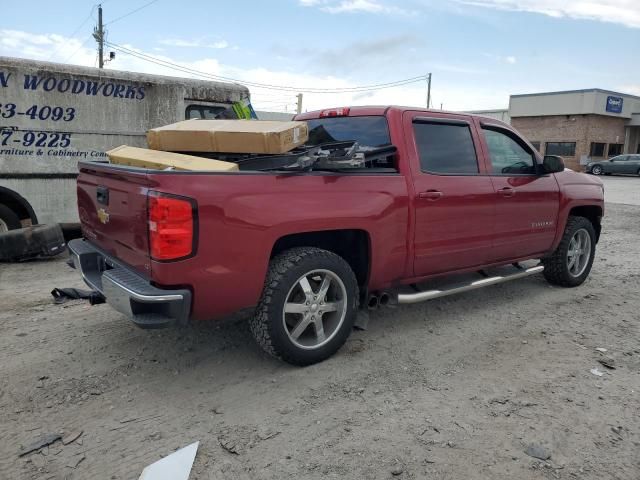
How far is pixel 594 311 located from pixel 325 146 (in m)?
3.25

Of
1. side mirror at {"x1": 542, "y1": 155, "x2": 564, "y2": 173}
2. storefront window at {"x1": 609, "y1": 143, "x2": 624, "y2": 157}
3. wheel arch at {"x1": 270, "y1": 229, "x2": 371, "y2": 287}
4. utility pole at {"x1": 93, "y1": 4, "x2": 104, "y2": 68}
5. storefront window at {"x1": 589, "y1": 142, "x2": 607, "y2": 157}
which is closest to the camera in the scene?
wheel arch at {"x1": 270, "y1": 229, "x2": 371, "y2": 287}

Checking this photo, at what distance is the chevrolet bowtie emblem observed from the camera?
3.46m

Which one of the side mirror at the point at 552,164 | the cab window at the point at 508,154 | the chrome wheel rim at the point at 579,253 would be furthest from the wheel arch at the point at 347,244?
the chrome wheel rim at the point at 579,253

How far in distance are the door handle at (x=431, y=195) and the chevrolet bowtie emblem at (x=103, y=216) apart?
2.30 metres

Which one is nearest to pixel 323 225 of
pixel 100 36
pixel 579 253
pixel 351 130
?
pixel 351 130

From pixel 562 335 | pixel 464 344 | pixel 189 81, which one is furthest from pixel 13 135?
pixel 562 335

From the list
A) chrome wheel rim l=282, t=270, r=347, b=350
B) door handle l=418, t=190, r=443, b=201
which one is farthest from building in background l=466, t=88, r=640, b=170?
chrome wheel rim l=282, t=270, r=347, b=350

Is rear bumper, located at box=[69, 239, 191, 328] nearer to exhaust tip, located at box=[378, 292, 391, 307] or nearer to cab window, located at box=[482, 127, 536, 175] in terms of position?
exhaust tip, located at box=[378, 292, 391, 307]

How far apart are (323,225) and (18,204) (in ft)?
16.9

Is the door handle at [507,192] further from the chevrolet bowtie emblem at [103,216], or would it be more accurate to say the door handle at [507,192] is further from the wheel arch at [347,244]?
the chevrolet bowtie emblem at [103,216]

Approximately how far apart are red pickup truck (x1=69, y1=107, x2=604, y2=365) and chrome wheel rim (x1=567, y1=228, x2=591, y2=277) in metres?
0.66

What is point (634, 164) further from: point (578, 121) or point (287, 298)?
point (287, 298)

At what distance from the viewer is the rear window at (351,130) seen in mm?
4078

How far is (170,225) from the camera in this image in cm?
281
